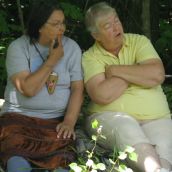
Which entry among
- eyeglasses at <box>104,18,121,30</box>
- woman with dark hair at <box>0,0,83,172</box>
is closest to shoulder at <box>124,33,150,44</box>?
eyeglasses at <box>104,18,121,30</box>

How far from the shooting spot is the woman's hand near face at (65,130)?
3627 mm

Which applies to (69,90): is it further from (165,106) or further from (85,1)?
(85,1)

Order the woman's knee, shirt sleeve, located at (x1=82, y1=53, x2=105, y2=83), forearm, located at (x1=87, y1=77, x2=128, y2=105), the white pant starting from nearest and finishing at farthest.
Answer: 1. the woman's knee
2. the white pant
3. forearm, located at (x1=87, y1=77, x2=128, y2=105)
4. shirt sleeve, located at (x1=82, y1=53, x2=105, y2=83)

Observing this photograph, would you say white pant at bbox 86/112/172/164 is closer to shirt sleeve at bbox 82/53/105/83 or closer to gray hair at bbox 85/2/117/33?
shirt sleeve at bbox 82/53/105/83

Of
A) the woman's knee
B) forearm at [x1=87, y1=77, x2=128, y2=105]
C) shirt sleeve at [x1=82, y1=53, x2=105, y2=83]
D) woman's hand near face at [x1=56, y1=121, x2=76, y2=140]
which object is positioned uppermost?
shirt sleeve at [x1=82, y1=53, x2=105, y2=83]

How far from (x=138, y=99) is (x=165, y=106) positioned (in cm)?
24

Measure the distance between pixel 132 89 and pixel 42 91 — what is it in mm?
723

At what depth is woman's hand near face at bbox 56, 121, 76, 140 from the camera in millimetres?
3627

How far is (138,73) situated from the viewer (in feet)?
12.3

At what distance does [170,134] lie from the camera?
372cm

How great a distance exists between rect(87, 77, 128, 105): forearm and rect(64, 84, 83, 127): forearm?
0.13 meters

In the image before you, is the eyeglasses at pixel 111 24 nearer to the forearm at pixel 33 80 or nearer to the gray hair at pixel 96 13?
the gray hair at pixel 96 13

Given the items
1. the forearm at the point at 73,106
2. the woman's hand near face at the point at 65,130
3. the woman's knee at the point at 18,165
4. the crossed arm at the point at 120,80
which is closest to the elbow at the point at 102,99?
the crossed arm at the point at 120,80

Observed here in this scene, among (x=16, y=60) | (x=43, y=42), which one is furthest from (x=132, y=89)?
(x=16, y=60)
